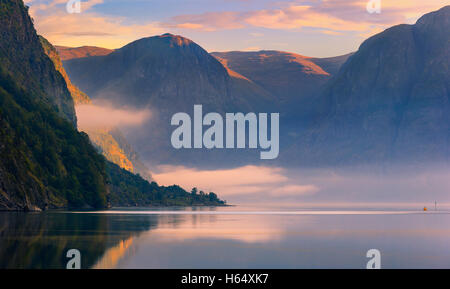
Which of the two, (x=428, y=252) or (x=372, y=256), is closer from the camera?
(x=372, y=256)

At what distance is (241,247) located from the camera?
299ft

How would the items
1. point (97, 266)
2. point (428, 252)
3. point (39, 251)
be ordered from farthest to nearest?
point (428, 252)
point (39, 251)
point (97, 266)

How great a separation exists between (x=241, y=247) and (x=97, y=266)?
2807 cm

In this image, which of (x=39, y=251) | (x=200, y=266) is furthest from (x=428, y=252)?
(x=39, y=251)

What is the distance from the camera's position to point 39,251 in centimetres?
7431
